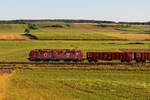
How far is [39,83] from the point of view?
1273 inches

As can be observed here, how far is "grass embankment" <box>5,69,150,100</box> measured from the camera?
Answer: 91.0 feet

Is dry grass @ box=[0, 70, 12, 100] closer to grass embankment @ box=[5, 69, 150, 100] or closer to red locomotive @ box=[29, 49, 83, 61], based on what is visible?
grass embankment @ box=[5, 69, 150, 100]

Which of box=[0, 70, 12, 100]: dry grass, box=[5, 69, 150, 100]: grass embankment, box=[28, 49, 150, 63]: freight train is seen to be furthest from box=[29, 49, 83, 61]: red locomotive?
box=[0, 70, 12, 100]: dry grass

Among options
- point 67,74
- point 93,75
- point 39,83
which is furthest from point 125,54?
point 39,83

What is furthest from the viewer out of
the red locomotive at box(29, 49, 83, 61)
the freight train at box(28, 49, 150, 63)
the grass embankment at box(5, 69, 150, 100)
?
the red locomotive at box(29, 49, 83, 61)


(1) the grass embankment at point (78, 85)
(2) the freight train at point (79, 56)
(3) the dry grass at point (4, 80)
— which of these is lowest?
(1) the grass embankment at point (78, 85)

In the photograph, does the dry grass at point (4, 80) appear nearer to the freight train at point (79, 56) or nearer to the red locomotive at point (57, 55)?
the red locomotive at point (57, 55)

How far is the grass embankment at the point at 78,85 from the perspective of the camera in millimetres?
Answer: 27734

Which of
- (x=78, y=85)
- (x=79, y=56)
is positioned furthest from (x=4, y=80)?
(x=79, y=56)

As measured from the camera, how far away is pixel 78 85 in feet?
103

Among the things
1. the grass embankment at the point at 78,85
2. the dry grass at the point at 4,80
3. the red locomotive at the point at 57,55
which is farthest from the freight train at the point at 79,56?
the dry grass at the point at 4,80

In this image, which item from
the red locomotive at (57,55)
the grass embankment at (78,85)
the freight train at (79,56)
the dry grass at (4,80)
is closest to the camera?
the grass embankment at (78,85)

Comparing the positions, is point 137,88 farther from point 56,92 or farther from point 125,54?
point 125,54

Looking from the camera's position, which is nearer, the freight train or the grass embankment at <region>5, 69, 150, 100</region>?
the grass embankment at <region>5, 69, 150, 100</region>
